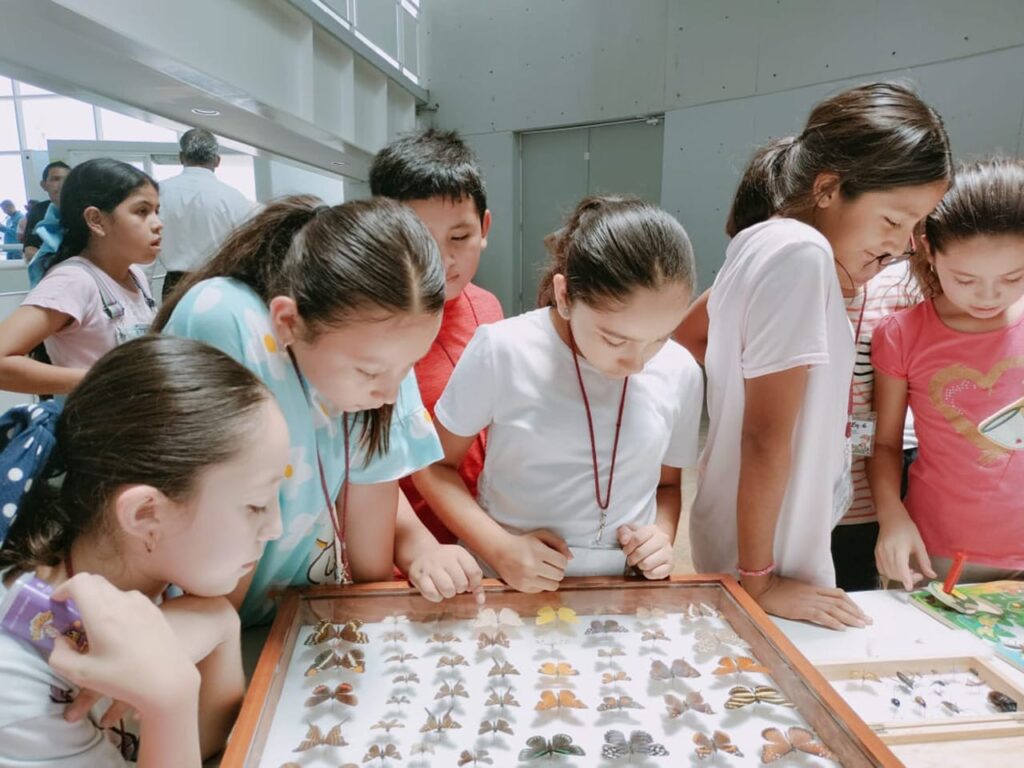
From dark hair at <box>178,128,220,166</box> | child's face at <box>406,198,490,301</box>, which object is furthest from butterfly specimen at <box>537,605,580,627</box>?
dark hair at <box>178,128,220,166</box>

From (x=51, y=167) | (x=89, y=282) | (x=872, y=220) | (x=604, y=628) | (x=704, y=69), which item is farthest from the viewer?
(x=704, y=69)

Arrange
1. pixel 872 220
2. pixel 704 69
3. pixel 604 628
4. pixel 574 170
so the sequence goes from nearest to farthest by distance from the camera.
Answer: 1. pixel 604 628
2. pixel 872 220
3. pixel 704 69
4. pixel 574 170

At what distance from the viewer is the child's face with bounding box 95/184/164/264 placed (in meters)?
1.65

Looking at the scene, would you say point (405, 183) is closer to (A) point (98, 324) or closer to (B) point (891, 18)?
(A) point (98, 324)

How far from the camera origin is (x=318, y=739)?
0.65m

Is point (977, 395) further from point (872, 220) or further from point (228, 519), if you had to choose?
point (228, 519)

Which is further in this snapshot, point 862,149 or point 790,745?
point 862,149

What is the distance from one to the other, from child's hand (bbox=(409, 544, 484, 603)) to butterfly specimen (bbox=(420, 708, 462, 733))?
0.17 meters

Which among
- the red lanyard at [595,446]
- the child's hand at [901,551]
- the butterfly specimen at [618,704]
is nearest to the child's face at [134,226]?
the red lanyard at [595,446]

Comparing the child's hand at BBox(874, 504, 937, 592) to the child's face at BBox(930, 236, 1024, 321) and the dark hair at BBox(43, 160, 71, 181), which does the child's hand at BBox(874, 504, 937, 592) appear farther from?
the dark hair at BBox(43, 160, 71, 181)

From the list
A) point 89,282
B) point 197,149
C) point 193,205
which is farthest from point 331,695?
point 197,149

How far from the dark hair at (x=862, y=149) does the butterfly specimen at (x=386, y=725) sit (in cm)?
93

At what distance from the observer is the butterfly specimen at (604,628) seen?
862mm

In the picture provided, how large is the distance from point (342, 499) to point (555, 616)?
35cm
